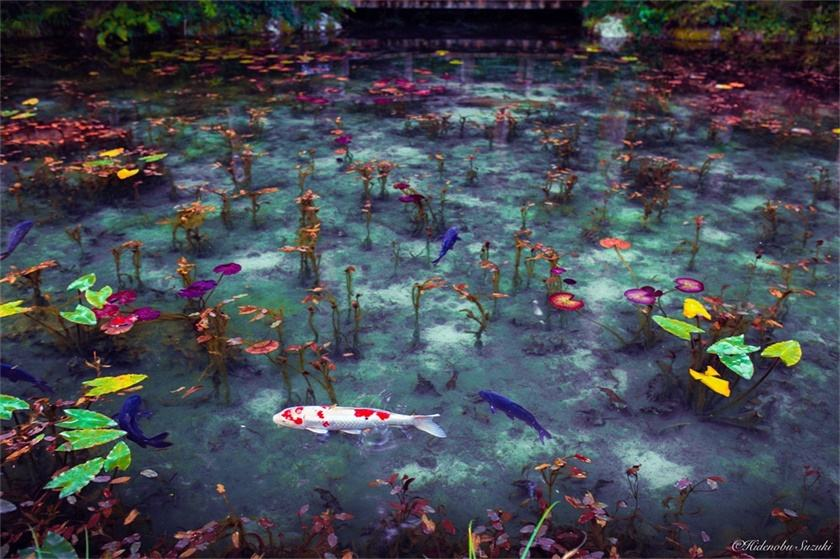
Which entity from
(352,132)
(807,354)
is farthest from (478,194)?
(807,354)

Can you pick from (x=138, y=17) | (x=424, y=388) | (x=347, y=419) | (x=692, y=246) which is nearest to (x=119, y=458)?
(x=347, y=419)

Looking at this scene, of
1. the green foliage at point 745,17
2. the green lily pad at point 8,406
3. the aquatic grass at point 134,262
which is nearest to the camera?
the green lily pad at point 8,406

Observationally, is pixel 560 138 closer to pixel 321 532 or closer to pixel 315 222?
pixel 315 222

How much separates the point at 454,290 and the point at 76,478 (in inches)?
83.6

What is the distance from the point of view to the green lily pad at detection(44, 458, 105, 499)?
6.31 ft

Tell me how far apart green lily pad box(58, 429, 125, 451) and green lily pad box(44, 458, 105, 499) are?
7 centimetres

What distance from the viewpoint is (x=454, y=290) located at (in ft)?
11.5

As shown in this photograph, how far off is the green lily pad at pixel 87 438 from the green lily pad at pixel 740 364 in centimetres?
231

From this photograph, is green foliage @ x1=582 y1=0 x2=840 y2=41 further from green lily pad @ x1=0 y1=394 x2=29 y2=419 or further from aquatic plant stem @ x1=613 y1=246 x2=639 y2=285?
green lily pad @ x1=0 y1=394 x2=29 y2=419

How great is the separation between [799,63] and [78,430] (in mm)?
11903

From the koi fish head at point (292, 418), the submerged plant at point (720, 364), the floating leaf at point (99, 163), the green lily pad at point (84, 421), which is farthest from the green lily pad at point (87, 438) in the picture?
the floating leaf at point (99, 163)

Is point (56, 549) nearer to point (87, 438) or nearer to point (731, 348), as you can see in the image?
point (87, 438)

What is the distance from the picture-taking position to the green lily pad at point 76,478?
75.8 inches

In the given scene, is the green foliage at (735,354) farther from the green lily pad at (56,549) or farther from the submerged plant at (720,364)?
the green lily pad at (56,549)
